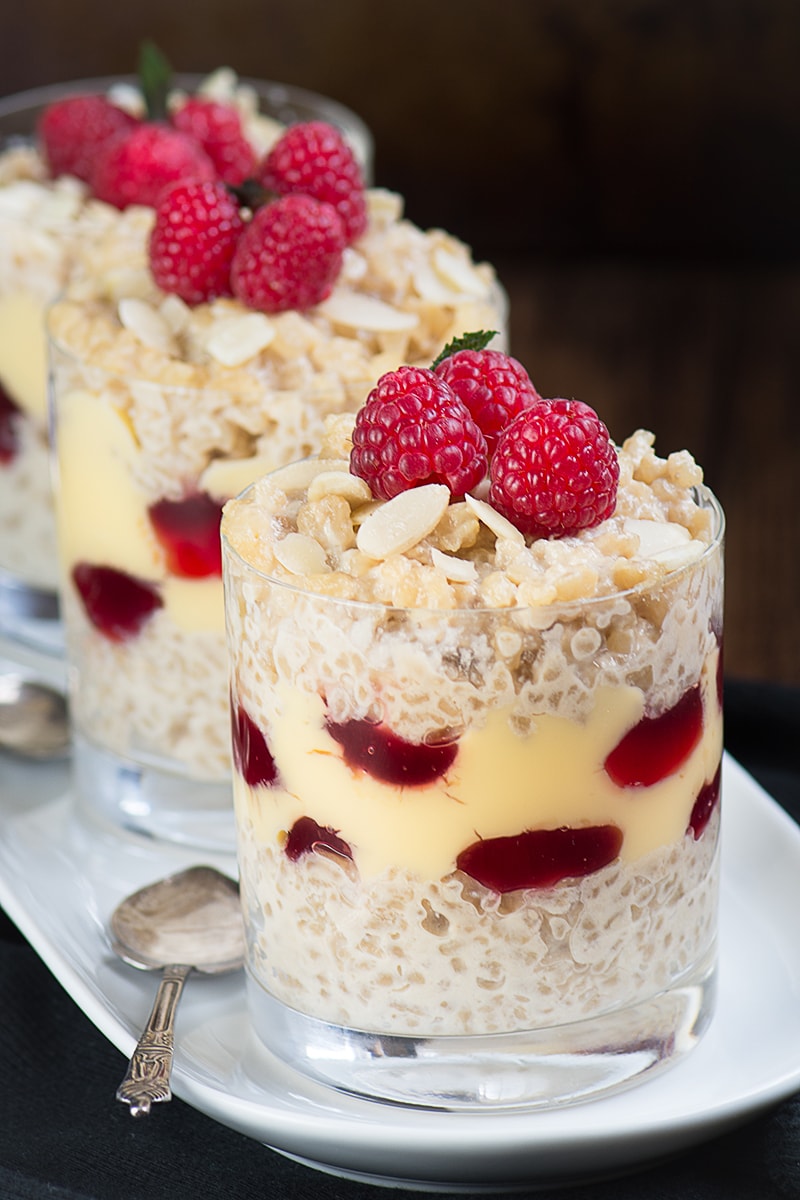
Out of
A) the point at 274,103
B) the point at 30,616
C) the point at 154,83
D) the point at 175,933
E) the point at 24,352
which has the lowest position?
the point at 30,616

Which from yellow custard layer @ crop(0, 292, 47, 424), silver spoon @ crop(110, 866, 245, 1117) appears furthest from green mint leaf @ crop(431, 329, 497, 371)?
yellow custard layer @ crop(0, 292, 47, 424)

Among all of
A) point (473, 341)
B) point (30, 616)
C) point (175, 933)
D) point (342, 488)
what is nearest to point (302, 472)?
point (342, 488)

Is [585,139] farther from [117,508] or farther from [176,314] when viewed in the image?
[117,508]

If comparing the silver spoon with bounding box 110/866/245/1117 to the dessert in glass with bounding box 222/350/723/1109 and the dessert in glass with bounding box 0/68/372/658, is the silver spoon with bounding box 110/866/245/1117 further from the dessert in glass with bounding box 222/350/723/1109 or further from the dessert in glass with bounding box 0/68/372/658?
the dessert in glass with bounding box 0/68/372/658

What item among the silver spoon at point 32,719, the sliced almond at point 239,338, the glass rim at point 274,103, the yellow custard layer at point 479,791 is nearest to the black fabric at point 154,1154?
the yellow custard layer at point 479,791

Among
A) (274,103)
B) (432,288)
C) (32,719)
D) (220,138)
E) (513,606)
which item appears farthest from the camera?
(274,103)

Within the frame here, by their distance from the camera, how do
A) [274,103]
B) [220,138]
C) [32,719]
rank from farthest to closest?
[274,103] → [220,138] → [32,719]

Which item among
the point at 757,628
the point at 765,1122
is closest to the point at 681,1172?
the point at 765,1122
